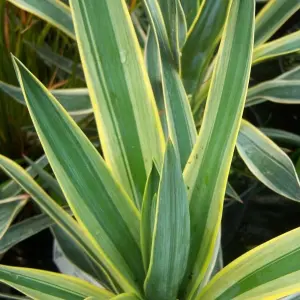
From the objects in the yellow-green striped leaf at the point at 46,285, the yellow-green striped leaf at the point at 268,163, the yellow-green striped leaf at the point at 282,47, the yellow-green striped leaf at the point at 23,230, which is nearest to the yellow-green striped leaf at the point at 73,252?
the yellow-green striped leaf at the point at 23,230

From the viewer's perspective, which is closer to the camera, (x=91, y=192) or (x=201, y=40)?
(x=91, y=192)

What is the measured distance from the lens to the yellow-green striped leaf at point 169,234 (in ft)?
1.12

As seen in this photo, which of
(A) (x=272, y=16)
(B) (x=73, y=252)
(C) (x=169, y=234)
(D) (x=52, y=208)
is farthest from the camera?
(A) (x=272, y=16)

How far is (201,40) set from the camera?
24.7 inches

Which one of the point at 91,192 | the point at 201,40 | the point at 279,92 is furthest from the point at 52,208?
the point at 279,92

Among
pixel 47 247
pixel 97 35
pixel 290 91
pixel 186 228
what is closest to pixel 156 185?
pixel 186 228

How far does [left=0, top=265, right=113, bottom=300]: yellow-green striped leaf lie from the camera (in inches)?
15.9

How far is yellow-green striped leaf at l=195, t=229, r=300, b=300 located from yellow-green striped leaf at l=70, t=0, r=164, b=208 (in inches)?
4.0

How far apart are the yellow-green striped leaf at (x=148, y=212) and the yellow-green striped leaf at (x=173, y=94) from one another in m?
0.11

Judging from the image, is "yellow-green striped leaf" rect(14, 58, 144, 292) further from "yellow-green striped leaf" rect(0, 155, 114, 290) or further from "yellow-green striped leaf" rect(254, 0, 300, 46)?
"yellow-green striped leaf" rect(254, 0, 300, 46)

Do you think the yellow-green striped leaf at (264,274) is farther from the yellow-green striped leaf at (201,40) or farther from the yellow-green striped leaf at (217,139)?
the yellow-green striped leaf at (201,40)

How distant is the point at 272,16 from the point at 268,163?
0.70 feet

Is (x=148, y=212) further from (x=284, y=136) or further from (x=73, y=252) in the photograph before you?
(x=284, y=136)

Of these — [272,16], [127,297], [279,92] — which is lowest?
[127,297]
